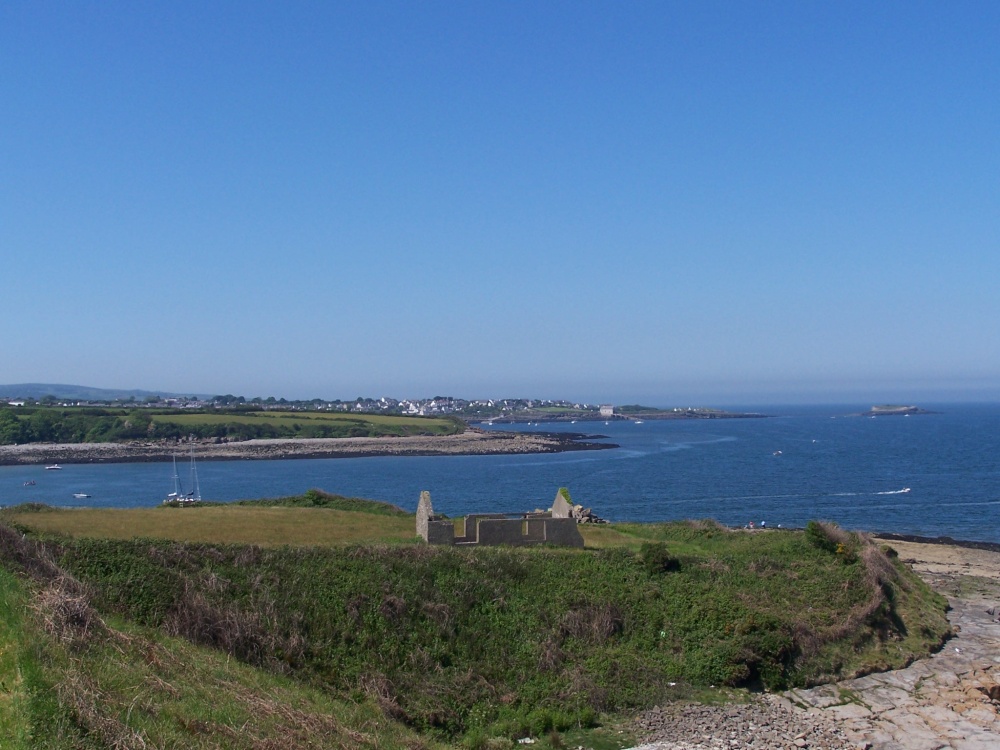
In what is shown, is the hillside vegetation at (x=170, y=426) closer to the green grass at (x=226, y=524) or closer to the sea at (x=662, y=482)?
the sea at (x=662, y=482)

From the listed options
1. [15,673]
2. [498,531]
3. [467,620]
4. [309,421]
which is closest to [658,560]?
[498,531]

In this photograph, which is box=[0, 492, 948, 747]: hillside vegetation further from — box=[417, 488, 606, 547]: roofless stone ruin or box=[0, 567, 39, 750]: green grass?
box=[417, 488, 606, 547]: roofless stone ruin

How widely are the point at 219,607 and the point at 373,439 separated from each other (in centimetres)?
12740

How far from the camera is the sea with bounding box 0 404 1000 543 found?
2559 inches

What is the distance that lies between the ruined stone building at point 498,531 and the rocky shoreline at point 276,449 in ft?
330

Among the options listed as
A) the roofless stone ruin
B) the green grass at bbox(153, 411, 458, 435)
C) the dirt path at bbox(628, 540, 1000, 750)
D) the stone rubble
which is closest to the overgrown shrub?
the roofless stone ruin

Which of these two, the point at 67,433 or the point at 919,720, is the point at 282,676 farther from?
the point at 67,433

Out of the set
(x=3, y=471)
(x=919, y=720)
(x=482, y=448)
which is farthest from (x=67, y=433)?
(x=919, y=720)

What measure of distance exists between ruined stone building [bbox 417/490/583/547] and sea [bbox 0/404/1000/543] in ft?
107

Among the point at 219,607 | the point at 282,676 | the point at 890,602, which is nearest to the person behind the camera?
the point at 282,676

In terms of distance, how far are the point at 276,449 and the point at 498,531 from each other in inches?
4266

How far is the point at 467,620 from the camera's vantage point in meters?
22.5

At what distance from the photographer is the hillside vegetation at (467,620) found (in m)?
19.2

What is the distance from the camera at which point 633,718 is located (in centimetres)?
2031
